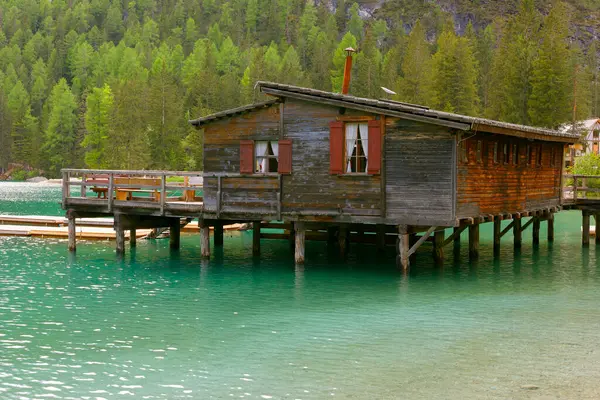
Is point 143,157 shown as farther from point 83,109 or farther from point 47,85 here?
point 47,85

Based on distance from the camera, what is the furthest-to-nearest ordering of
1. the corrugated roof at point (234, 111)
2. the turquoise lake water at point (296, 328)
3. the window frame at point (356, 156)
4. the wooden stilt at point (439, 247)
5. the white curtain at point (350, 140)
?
the wooden stilt at point (439, 247), the corrugated roof at point (234, 111), the white curtain at point (350, 140), the window frame at point (356, 156), the turquoise lake water at point (296, 328)

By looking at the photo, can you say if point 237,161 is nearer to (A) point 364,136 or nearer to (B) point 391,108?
(A) point 364,136

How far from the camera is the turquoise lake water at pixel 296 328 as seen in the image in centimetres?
1430

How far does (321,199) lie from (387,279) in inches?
131

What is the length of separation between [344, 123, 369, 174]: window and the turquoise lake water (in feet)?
11.9

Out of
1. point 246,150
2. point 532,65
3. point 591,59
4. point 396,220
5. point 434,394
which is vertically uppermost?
point 591,59

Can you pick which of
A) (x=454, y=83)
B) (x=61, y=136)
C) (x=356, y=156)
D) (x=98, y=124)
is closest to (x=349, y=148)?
(x=356, y=156)

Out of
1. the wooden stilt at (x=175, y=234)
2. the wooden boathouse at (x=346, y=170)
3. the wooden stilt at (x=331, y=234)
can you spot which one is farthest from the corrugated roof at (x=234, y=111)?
the wooden stilt at (x=331, y=234)

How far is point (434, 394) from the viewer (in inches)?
537

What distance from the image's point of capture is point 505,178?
29359 millimetres

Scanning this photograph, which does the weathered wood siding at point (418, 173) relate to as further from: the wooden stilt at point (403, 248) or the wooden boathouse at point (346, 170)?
the wooden stilt at point (403, 248)

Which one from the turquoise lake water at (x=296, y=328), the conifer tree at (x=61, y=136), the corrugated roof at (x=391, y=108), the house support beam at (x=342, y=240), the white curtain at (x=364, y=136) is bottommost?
the turquoise lake water at (x=296, y=328)

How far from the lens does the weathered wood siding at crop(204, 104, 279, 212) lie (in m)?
27.4

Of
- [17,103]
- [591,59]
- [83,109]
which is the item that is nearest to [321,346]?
[83,109]
